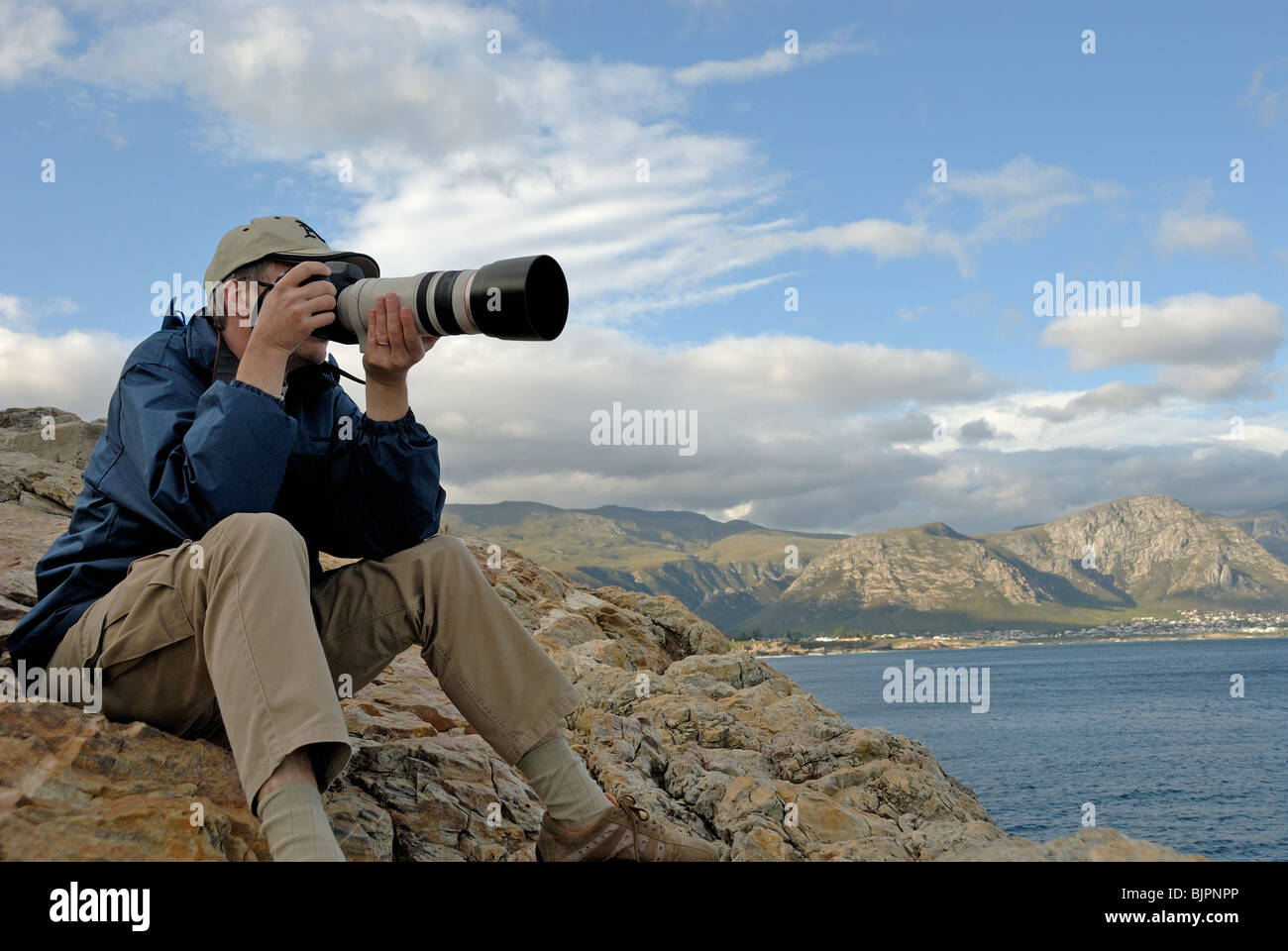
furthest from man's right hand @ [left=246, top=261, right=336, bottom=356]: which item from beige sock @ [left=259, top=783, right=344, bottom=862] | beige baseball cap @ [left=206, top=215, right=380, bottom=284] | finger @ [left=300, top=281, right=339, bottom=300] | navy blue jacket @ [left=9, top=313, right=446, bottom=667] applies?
beige sock @ [left=259, top=783, right=344, bottom=862]

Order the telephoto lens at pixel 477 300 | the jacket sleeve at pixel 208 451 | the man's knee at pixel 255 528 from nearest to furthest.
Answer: the man's knee at pixel 255 528 < the jacket sleeve at pixel 208 451 < the telephoto lens at pixel 477 300

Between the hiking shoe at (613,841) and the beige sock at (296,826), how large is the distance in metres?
1.06

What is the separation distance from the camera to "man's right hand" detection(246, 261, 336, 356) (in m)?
3.39

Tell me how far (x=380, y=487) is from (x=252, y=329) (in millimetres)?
822

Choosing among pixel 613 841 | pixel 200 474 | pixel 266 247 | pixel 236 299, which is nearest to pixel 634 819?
pixel 613 841

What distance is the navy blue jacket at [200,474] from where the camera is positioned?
128 inches

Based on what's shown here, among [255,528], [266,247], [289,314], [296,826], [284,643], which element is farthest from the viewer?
[266,247]

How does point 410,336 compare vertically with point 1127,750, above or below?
above

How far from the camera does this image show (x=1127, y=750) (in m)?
56.3

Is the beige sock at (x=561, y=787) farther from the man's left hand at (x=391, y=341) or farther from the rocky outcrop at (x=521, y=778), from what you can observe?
the man's left hand at (x=391, y=341)

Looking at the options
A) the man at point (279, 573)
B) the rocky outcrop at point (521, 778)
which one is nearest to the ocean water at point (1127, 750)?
the rocky outcrop at point (521, 778)

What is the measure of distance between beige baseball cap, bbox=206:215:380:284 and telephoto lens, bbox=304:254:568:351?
0.68 feet

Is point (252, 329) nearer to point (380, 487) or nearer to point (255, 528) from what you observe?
point (380, 487)
